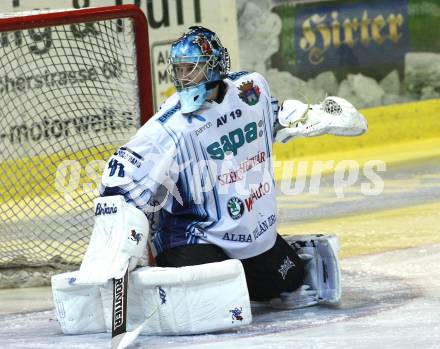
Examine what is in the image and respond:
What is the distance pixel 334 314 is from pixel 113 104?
62.3 inches

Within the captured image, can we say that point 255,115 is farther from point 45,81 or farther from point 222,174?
point 45,81

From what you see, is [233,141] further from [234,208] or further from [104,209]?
[104,209]

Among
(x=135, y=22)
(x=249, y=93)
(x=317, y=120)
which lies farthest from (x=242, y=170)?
(x=135, y=22)

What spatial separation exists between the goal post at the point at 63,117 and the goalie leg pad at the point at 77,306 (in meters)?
1.00

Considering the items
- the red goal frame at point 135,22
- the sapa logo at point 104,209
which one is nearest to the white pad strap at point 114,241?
the sapa logo at point 104,209

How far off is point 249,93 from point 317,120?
1.03 feet

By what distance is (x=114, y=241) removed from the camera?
12.8 feet

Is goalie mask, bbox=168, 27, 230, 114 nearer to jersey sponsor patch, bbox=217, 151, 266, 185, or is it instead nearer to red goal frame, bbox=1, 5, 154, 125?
jersey sponsor patch, bbox=217, 151, 266, 185

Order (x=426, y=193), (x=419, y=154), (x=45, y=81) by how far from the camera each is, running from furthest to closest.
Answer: (x=419, y=154), (x=426, y=193), (x=45, y=81)

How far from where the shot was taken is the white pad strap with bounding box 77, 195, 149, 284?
3.88 meters

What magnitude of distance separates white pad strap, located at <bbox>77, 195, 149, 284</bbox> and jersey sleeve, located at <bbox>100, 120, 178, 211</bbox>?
49 mm

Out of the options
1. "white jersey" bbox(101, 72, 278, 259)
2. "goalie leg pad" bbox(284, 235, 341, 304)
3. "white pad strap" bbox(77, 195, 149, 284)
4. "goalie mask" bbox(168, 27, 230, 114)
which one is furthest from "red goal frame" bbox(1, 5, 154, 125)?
"white pad strap" bbox(77, 195, 149, 284)

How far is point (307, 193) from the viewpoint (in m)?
7.25

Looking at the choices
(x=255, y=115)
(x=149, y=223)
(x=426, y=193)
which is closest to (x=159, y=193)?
(x=149, y=223)
